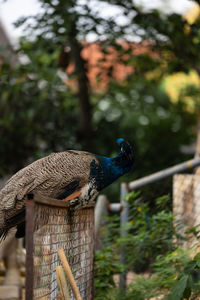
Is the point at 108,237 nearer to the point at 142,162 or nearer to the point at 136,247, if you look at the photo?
the point at 136,247

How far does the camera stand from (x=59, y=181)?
294 centimetres

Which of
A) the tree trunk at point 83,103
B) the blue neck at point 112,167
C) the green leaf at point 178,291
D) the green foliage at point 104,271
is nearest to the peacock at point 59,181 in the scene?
the blue neck at point 112,167

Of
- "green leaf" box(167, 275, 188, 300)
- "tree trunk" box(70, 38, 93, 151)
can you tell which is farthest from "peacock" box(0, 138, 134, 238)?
"tree trunk" box(70, 38, 93, 151)

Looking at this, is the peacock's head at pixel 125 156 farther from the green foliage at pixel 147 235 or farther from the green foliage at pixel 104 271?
→ the green foliage at pixel 104 271

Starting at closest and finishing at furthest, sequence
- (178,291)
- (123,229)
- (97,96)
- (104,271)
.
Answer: (178,291)
(104,271)
(123,229)
(97,96)

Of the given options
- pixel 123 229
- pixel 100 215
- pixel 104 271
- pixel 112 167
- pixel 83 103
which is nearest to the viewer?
pixel 112 167

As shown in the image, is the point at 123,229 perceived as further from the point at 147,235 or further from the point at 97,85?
the point at 97,85

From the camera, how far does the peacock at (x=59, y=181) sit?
2.73 metres

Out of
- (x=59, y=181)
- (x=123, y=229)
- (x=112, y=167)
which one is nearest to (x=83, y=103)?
(x=123, y=229)

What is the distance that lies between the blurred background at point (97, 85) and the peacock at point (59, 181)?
88 centimetres

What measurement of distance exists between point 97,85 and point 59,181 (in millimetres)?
7082

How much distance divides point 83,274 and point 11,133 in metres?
7.30

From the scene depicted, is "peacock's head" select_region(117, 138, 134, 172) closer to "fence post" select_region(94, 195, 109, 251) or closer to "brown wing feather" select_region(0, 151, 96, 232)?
"brown wing feather" select_region(0, 151, 96, 232)

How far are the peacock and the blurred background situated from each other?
882 mm
